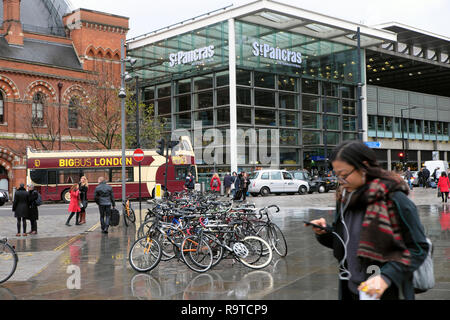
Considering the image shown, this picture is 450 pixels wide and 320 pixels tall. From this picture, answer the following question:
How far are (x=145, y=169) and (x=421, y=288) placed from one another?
2898 centimetres

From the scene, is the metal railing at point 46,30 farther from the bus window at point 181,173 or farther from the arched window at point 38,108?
the bus window at point 181,173

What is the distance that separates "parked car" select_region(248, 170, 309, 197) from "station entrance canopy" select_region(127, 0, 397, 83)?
35.9 ft

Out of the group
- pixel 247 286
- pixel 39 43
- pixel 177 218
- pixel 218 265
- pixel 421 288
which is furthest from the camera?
pixel 39 43

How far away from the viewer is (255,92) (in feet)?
131

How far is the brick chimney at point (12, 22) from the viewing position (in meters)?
40.6

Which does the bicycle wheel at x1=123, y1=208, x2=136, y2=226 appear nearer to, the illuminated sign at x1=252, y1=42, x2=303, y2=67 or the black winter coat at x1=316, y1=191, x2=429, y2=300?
the black winter coat at x1=316, y1=191, x2=429, y2=300

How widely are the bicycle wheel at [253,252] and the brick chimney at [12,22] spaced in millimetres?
39026

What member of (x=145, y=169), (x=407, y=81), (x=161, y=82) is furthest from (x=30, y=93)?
(x=407, y=81)

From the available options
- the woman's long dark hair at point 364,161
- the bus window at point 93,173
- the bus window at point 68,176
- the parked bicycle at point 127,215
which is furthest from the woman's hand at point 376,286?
the bus window at point 68,176

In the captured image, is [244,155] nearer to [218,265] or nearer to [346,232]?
[218,265]

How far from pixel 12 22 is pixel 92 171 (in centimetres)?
1892

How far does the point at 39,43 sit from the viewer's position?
4294 cm

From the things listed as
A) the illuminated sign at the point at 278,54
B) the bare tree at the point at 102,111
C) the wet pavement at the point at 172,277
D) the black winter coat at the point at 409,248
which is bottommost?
the wet pavement at the point at 172,277

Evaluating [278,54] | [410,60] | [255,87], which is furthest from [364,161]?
[410,60]
